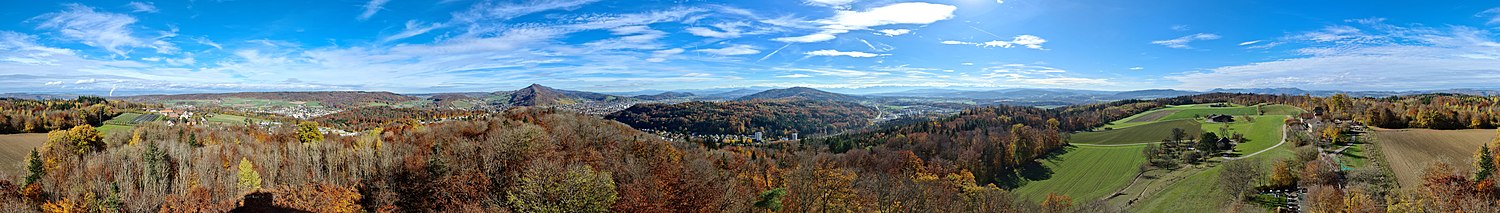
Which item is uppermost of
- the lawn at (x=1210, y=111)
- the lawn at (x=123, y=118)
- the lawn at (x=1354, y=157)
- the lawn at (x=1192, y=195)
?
the lawn at (x=1210, y=111)

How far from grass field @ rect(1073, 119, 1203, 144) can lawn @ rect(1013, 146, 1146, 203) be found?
6.59 metres

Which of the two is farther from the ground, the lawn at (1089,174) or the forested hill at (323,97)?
the forested hill at (323,97)

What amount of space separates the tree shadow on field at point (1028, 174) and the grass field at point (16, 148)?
69012 millimetres

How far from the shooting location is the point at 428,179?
25062 millimetres

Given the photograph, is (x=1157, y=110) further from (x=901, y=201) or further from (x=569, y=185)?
(x=569, y=185)

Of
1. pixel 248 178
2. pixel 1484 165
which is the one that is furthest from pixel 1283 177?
pixel 248 178

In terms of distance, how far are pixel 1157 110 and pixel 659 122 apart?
86.9 metres

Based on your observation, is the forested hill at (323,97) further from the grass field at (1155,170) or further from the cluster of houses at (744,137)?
the grass field at (1155,170)

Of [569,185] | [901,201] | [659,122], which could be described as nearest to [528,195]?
[569,185]

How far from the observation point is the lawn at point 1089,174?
44.3 meters

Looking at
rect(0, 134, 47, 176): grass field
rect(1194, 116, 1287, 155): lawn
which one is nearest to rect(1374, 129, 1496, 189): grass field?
rect(1194, 116, 1287, 155): lawn

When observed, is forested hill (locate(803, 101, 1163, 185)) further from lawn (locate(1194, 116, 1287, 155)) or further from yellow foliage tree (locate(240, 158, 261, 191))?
yellow foliage tree (locate(240, 158, 261, 191))

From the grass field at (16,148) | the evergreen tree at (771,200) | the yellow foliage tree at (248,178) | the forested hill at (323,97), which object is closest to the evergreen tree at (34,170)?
the grass field at (16,148)

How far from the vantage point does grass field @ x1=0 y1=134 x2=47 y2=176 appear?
→ 35725mm
